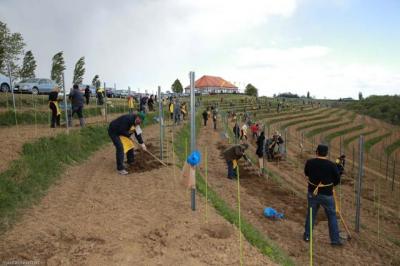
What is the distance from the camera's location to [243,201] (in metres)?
9.46

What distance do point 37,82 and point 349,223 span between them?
23.5 meters

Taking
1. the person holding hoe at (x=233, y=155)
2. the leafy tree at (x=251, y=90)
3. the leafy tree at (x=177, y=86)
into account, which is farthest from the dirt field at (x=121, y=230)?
the leafy tree at (x=251, y=90)

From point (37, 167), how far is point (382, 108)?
70113 millimetres

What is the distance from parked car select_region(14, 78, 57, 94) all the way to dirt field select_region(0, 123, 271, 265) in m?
19.2

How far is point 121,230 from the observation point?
209 inches

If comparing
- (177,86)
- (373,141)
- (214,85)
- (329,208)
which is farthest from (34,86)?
(214,85)

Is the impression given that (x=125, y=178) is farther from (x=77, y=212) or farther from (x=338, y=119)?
(x=338, y=119)

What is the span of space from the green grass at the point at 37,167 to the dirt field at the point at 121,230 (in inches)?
10.4

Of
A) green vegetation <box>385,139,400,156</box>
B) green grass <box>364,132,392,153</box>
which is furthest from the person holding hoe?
green vegetation <box>385,139,400,156</box>

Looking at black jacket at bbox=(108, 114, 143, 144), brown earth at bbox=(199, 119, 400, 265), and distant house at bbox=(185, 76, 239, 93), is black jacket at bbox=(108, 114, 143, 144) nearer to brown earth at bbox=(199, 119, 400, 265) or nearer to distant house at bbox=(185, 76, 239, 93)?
brown earth at bbox=(199, 119, 400, 265)

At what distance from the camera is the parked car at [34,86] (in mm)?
23922

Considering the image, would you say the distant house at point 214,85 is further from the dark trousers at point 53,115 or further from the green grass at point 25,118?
the dark trousers at point 53,115

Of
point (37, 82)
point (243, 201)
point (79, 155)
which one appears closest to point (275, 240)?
point (243, 201)

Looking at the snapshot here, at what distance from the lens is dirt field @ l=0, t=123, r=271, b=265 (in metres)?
4.44
